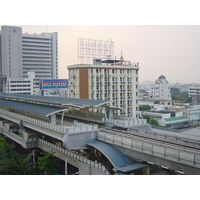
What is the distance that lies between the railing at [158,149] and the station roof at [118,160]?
28 cm

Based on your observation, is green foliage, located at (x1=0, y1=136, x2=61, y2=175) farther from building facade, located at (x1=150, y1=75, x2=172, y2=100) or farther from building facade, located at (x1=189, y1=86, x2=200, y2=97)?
building facade, located at (x1=150, y1=75, x2=172, y2=100)

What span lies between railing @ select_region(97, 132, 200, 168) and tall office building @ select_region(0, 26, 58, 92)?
32.9 metres

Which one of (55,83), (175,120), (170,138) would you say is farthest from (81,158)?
(55,83)

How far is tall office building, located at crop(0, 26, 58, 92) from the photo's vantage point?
40719mm

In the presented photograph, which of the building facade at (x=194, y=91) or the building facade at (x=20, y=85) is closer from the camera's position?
the building facade at (x=194, y=91)

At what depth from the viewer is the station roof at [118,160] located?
27.1ft

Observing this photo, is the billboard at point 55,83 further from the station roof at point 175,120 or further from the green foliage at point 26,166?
the green foliage at point 26,166

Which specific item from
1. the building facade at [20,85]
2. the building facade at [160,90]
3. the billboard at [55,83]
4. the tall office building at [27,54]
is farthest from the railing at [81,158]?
the building facade at [160,90]

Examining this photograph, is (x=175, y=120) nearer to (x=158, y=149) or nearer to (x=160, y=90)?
(x=160, y=90)

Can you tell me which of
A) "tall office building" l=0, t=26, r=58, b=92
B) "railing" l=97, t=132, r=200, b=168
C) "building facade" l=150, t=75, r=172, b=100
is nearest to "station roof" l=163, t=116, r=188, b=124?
"building facade" l=150, t=75, r=172, b=100

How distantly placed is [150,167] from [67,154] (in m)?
3.41

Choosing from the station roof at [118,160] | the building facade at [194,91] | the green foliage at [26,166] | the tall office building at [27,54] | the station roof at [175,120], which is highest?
the tall office building at [27,54]

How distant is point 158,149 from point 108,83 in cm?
1760

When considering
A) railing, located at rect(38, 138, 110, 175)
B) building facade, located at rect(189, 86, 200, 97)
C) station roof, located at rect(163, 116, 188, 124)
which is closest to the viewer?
railing, located at rect(38, 138, 110, 175)
